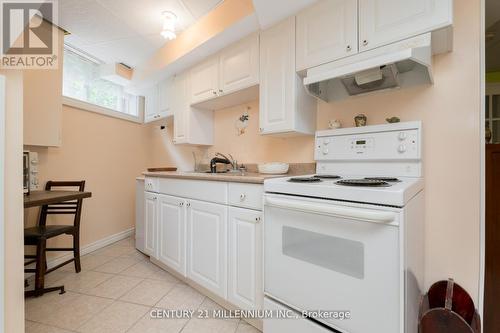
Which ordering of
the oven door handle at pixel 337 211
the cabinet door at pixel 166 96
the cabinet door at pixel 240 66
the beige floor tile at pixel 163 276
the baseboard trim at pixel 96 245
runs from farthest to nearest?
the cabinet door at pixel 166 96 < the baseboard trim at pixel 96 245 < the beige floor tile at pixel 163 276 < the cabinet door at pixel 240 66 < the oven door handle at pixel 337 211

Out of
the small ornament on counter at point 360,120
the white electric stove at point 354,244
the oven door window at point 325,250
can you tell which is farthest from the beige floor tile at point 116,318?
the small ornament on counter at point 360,120

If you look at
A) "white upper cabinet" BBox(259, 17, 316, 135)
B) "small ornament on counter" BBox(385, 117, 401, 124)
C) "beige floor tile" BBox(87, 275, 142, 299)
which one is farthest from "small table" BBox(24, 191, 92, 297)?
"small ornament on counter" BBox(385, 117, 401, 124)

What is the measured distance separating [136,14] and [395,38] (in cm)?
207

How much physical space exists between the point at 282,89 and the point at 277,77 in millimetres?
108

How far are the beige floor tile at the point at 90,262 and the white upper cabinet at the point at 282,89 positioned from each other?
7.12 ft

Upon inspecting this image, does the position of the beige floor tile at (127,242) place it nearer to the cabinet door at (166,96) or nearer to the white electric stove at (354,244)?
the cabinet door at (166,96)

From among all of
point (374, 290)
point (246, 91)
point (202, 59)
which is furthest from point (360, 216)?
point (202, 59)

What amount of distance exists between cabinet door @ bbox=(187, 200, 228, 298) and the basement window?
2005 millimetres

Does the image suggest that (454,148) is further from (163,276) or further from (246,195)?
(163,276)

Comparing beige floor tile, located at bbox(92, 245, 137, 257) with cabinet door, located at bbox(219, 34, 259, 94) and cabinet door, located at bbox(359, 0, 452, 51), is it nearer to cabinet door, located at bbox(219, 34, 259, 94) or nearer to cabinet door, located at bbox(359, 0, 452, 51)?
cabinet door, located at bbox(219, 34, 259, 94)

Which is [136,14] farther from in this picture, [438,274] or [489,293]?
[489,293]

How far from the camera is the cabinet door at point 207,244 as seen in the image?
5.07ft

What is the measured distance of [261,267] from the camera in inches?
53.1

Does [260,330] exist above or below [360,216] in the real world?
below
